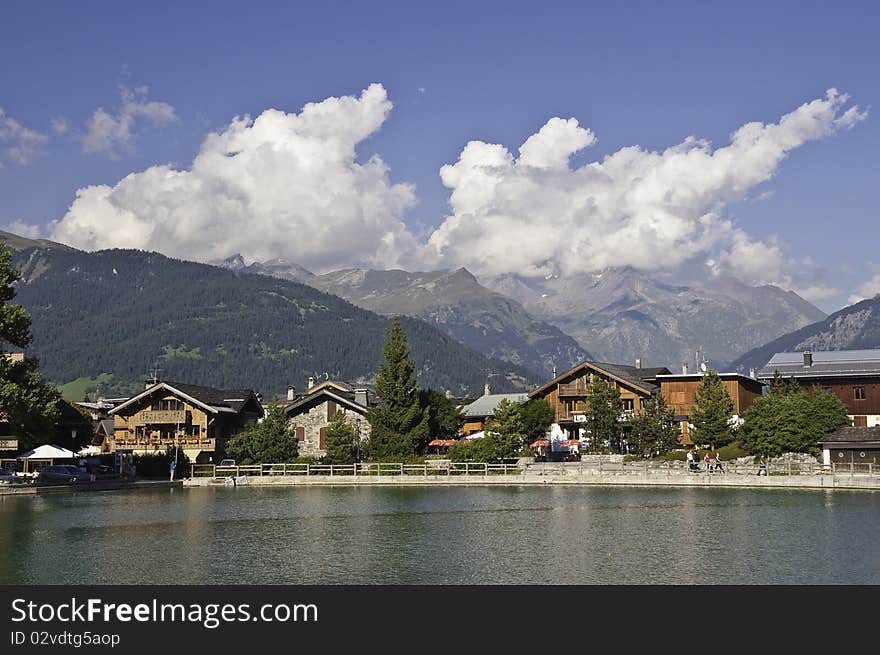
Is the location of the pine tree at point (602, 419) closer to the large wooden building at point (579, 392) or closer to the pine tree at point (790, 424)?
the large wooden building at point (579, 392)

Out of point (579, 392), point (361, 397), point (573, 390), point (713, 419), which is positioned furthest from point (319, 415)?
point (713, 419)

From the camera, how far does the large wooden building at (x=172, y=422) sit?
315 ft

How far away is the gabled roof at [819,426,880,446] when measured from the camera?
70938mm

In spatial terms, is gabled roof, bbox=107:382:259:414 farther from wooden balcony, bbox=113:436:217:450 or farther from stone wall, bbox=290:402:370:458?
stone wall, bbox=290:402:370:458

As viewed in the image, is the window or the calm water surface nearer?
the calm water surface

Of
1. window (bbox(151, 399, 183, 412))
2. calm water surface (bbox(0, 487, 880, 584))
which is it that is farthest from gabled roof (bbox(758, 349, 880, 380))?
window (bbox(151, 399, 183, 412))

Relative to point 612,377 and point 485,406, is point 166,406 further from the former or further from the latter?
point 612,377

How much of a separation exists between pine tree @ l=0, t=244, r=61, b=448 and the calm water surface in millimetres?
5124

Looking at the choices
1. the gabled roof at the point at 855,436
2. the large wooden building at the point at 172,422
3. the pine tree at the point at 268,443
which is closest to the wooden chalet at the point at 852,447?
the gabled roof at the point at 855,436
